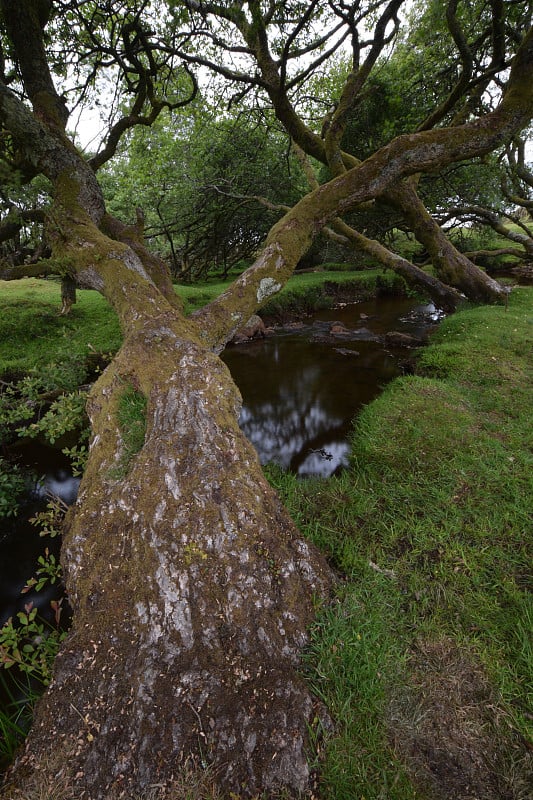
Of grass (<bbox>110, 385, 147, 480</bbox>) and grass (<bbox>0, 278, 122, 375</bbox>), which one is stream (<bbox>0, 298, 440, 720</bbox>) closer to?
grass (<bbox>110, 385, 147, 480</bbox>)

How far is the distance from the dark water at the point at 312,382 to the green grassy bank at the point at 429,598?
2.47ft

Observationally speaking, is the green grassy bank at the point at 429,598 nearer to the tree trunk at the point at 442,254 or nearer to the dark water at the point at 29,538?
the dark water at the point at 29,538

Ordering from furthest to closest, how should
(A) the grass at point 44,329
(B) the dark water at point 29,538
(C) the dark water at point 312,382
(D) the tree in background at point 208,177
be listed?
(D) the tree in background at point 208,177 < (A) the grass at point 44,329 < (C) the dark water at point 312,382 < (B) the dark water at point 29,538

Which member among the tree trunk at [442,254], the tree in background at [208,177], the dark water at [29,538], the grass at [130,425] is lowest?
the dark water at [29,538]

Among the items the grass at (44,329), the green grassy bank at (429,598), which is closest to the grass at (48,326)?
the grass at (44,329)

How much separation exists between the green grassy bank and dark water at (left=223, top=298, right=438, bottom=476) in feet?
2.47

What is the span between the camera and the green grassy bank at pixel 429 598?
1.64 meters

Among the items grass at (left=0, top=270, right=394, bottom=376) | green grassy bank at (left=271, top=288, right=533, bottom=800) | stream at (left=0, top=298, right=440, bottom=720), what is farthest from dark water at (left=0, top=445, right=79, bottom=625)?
green grassy bank at (left=271, top=288, right=533, bottom=800)

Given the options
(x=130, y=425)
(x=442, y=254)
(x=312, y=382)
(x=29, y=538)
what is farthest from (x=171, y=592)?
(x=442, y=254)

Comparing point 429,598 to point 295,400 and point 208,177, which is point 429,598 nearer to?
point 295,400

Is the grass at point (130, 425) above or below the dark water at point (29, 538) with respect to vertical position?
above

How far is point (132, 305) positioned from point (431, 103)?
9345mm

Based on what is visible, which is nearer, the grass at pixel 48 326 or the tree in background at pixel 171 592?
the tree in background at pixel 171 592

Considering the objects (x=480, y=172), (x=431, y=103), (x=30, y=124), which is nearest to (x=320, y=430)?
(x=30, y=124)
